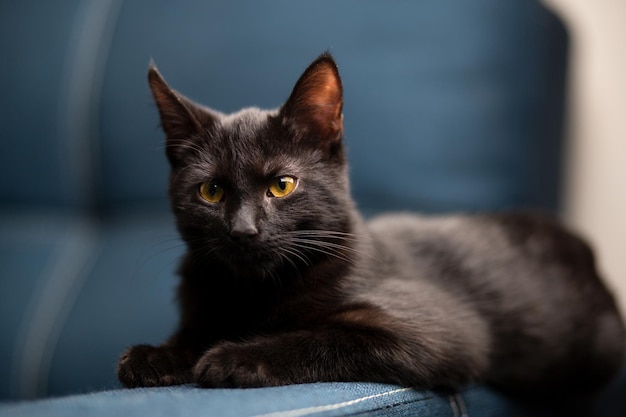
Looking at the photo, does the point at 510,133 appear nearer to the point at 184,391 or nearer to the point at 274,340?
the point at 274,340

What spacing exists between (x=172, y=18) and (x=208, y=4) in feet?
0.35

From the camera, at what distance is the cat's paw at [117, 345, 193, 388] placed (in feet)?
3.10

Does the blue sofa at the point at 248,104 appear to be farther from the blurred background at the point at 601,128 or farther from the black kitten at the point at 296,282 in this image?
the black kitten at the point at 296,282

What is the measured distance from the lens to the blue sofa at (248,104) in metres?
1.64

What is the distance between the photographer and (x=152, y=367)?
96 cm

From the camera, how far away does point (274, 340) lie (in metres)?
0.95

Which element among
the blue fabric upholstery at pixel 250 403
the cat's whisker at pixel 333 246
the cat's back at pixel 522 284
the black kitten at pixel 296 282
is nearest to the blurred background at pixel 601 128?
the cat's back at pixel 522 284

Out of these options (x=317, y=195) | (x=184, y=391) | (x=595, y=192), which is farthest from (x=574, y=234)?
(x=184, y=391)

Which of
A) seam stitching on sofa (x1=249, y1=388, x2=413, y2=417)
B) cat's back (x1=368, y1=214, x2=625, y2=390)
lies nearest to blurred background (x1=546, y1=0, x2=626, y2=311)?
cat's back (x1=368, y1=214, x2=625, y2=390)

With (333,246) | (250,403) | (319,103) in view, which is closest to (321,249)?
(333,246)

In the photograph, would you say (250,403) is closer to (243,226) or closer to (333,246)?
(243,226)

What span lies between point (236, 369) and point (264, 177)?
0.30 metres

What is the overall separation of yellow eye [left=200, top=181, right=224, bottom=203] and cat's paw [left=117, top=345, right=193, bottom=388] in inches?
9.8

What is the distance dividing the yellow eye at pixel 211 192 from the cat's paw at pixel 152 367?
250 millimetres
